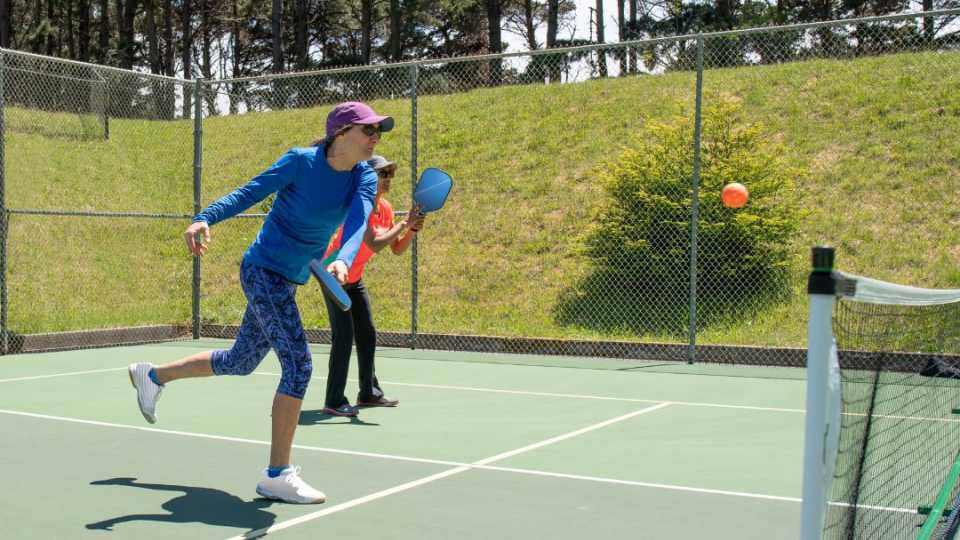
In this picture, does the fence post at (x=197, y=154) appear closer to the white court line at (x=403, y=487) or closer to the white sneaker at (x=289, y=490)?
the white court line at (x=403, y=487)

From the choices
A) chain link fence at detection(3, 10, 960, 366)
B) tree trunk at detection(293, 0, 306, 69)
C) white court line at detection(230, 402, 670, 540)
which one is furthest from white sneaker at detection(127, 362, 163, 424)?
tree trunk at detection(293, 0, 306, 69)

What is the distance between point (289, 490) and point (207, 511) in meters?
0.37

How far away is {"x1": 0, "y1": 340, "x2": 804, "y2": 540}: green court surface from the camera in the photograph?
14.6 feet

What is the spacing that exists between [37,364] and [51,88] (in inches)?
422

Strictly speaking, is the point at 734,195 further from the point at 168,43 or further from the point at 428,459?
the point at 168,43

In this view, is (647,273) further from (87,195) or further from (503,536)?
(87,195)

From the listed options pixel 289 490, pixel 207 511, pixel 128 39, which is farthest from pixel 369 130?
pixel 128 39

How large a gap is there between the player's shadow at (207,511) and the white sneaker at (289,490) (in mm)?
65

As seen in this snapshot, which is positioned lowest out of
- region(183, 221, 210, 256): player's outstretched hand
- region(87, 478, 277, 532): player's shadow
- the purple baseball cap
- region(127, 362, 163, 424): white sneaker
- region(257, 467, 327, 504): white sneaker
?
region(87, 478, 277, 532): player's shadow

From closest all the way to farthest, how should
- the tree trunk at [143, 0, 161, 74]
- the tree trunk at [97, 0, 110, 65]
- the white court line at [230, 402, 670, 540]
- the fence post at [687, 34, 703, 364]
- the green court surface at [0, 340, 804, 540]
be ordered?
1. the white court line at [230, 402, 670, 540]
2. the green court surface at [0, 340, 804, 540]
3. the fence post at [687, 34, 703, 364]
4. the tree trunk at [143, 0, 161, 74]
5. the tree trunk at [97, 0, 110, 65]

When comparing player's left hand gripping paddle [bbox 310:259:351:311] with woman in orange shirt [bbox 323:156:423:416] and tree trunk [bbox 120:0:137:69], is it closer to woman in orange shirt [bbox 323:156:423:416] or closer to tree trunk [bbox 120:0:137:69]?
woman in orange shirt [bbox 323:156:423:416]

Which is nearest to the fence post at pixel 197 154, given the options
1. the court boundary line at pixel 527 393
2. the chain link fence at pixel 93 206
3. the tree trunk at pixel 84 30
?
the chain link fence at pixel 93 206

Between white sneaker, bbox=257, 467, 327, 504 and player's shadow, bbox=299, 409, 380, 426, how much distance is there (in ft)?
7.53

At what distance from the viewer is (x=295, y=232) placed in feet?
16.0
